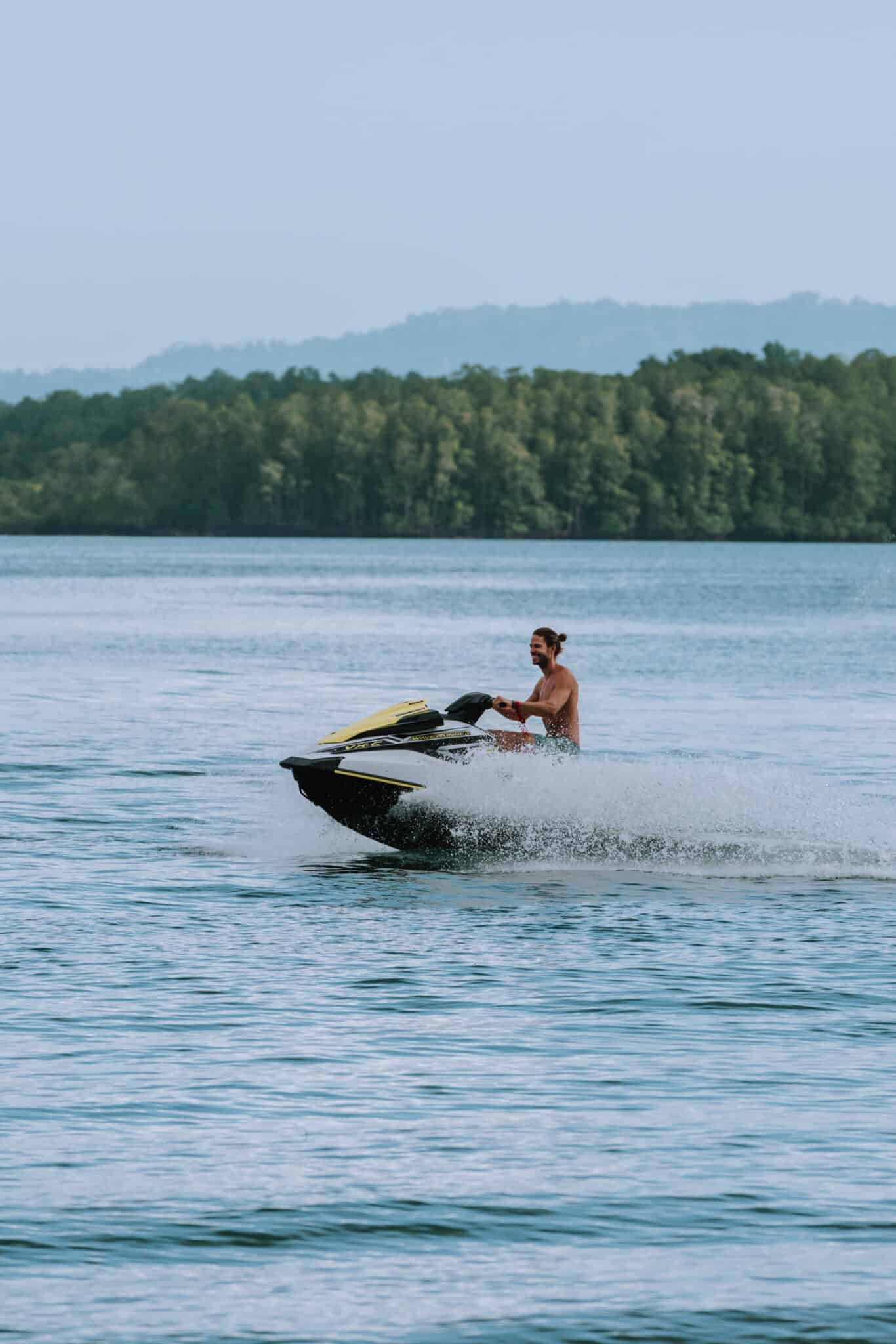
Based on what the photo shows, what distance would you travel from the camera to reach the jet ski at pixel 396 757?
1769cm

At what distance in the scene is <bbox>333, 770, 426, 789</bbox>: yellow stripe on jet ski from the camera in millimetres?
17641

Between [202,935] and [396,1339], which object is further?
[202,935]

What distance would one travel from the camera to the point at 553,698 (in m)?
18.1

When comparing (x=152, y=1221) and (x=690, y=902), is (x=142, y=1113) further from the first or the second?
(x=690, y=902)

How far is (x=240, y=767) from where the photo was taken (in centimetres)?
2795

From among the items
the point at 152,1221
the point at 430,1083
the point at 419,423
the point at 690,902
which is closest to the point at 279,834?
the point at 690,902

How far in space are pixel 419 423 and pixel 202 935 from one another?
183898 mm

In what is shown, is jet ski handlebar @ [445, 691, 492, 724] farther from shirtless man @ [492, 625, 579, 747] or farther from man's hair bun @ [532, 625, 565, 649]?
man's hair bun @ [532, 625, 565, 649]

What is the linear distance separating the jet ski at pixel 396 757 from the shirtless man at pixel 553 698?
0.77 ft

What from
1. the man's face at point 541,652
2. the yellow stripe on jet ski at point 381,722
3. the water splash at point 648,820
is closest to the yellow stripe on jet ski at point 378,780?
the water splash at point 648,820

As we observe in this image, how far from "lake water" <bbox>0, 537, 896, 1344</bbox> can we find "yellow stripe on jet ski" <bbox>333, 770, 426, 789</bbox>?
0.57 m

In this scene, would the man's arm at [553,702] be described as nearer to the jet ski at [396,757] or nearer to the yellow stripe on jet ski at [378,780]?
the jet ski at [396,757]

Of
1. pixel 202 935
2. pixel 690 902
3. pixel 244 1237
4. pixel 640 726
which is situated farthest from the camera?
pixel 640 726

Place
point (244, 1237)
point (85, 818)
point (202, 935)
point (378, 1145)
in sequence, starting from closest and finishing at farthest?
1. point (244, 1237)
2. point (378, 1145)
3. point (202, 935)
4. point (85, 818)
